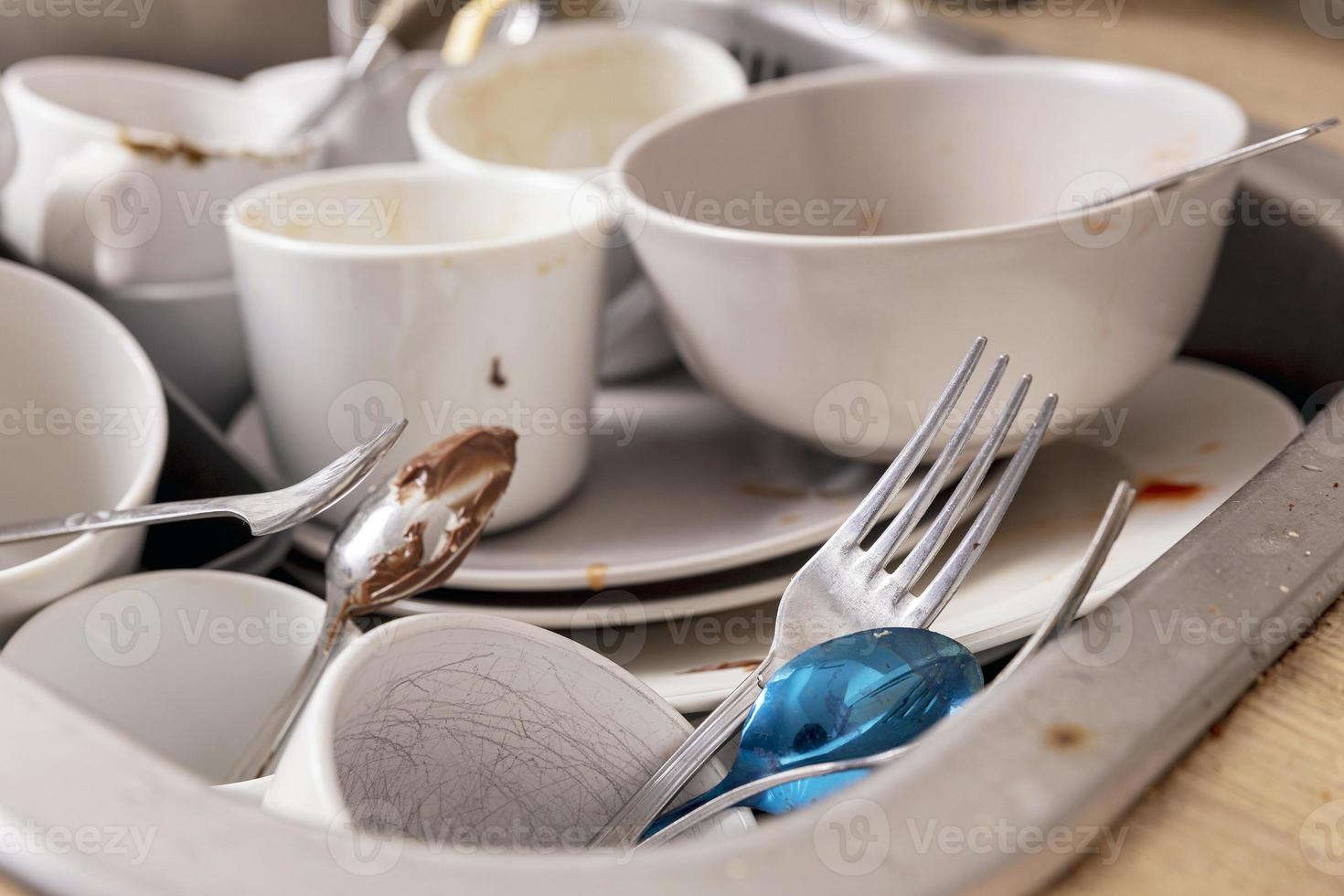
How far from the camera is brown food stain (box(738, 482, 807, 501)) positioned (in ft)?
1.77

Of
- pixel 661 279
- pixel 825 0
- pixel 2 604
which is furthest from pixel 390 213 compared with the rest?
pixel 825 0

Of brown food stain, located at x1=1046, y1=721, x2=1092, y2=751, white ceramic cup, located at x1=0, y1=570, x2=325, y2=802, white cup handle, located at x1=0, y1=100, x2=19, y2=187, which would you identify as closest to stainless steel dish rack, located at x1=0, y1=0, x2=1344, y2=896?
brown food stain, located at x1=1046, y1=721, x2=1092, y2=751

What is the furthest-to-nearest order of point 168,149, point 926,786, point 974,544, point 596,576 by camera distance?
point 168,149
point 596,576
point 974,544
point 926,786

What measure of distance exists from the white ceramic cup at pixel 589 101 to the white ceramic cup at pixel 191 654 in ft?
0.99

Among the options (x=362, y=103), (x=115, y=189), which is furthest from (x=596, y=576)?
(x=362, y=103)

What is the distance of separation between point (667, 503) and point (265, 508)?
0.70 feet

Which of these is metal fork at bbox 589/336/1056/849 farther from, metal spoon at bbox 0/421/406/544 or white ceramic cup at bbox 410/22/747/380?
white ceramic cup at bbox 410/22/747/380

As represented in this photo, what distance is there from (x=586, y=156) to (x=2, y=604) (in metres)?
0.50

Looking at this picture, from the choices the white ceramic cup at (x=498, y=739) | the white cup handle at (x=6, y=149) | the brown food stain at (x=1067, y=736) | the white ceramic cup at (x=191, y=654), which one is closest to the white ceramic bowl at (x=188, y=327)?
the white cup handle at (x=6, y=149)

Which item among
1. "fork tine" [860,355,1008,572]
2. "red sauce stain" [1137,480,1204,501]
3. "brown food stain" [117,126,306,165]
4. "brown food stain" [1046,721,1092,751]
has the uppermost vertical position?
"brown food stain" [117,126,306,165]

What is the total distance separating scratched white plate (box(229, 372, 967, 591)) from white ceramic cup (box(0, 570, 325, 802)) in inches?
2.9

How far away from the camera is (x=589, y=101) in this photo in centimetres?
79

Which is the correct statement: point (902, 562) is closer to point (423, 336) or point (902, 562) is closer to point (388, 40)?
point (423, 336)

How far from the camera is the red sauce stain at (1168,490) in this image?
48cm
